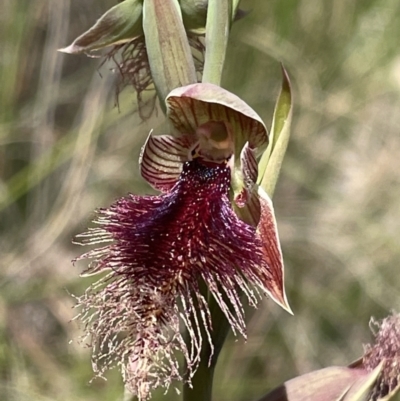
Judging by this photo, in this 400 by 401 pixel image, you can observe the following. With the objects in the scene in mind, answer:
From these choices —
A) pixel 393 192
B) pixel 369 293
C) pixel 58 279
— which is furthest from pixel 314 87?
pixel 58 279

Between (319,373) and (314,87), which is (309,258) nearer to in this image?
(314,87)

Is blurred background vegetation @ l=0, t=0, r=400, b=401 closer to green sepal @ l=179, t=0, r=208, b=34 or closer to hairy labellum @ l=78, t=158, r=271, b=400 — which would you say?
green sepal @ l=179, t=0, r=208, b=34

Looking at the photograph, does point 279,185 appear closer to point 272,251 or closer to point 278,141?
point 278,141

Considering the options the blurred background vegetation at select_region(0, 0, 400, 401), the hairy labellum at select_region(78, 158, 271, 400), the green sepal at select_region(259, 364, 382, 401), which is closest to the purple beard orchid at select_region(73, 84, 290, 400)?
the hairy labellum at select_region(78, 158, 271, 400)

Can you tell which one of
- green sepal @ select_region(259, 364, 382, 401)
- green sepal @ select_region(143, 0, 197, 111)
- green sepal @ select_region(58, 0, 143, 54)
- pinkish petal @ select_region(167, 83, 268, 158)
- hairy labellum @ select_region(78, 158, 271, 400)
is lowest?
green sepal @ select_region(259, 364, 382, 401)

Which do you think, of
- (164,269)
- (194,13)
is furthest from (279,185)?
(164,269)

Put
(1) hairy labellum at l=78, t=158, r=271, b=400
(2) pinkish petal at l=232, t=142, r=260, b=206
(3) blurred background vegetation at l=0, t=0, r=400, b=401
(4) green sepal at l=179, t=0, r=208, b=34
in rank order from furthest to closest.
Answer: (3) blurred background vegetation at l=0, t=0, r=400, b=401 < (4) green sepal at l=179, t=0, r=208, b=34 < (2) pinkish petal at l=232, t=142, r=260, b=206 < (1) hairy labellum at l=78, t=158, r=271, b=400
